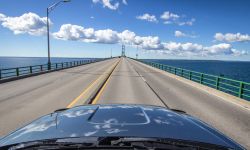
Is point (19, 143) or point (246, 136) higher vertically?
point (19, 143)

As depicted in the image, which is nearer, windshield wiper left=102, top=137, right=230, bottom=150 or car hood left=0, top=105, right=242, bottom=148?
windshield wiper left=102, top=137, right=230, bottom=150

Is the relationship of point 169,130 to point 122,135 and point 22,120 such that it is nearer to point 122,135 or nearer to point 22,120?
point 122,135

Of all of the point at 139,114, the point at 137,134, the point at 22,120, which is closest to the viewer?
the point at 137,134

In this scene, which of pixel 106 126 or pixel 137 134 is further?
pixel 106 126

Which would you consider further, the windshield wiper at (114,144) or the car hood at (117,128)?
the car hood at (117,128)

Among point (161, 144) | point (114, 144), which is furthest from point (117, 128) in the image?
point (161, 144)

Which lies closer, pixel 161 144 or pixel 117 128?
pixel 161 144

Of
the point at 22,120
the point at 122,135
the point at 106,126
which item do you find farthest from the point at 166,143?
the point at 22,120

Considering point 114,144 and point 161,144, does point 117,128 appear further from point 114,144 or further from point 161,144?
point 161,144

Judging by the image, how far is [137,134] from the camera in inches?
106

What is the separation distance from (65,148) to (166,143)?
808 millimetres

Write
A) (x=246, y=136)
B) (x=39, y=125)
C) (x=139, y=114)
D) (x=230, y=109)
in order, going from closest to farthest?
(x=39, y=125) < (x=139, y=114) < (x=246, y=136) < (x=230, y=109)

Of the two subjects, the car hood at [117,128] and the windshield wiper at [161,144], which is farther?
the car hood at [117,128]

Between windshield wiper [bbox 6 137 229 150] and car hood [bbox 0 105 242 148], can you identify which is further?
car hood [bbox 0 105 242 148]
